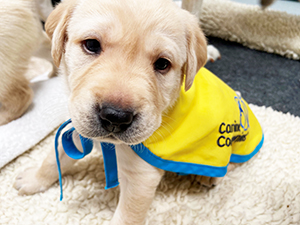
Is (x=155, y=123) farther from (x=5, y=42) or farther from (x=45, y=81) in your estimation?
(x=45, y=81)

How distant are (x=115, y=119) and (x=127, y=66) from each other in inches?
9.8

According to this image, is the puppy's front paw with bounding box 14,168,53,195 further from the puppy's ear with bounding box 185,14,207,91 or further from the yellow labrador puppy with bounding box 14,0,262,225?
the puppy's ear with bounding box 185,14,207,91

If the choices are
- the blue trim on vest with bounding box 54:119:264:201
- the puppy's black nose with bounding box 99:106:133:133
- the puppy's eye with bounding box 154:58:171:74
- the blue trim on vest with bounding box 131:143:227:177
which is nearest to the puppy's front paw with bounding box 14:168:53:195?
the blue trim on vest with bounding box 54:119:264:201

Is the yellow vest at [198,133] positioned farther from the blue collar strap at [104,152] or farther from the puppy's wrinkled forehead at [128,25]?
the puppy's wrinkled forehead at [128,25]

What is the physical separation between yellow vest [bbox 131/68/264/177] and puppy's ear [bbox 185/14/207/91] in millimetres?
155

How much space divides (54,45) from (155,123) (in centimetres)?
59

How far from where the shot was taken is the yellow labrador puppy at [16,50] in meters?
→ 1.82

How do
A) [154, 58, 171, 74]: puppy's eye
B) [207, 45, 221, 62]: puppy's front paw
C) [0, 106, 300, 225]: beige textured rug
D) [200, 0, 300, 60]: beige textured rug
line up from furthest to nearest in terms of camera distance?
[200, 0, 300, 60]: beige textured rug
[207, 45, 221, 62]: puppy's front paw
[0, 106, 300, 225]: beige textured rug
[154, 58, 171, 74]: puppy's eye

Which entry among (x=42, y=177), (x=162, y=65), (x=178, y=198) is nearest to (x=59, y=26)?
(x=162, y=65)

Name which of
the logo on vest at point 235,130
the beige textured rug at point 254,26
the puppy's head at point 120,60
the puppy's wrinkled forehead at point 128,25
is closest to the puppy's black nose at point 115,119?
the puppy's head at point 120,60

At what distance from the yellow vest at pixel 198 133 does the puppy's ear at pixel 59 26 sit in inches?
23.0

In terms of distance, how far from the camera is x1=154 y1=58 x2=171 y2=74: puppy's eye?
1.20 meters

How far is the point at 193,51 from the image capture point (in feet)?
4.22

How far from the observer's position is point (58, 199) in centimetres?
167
